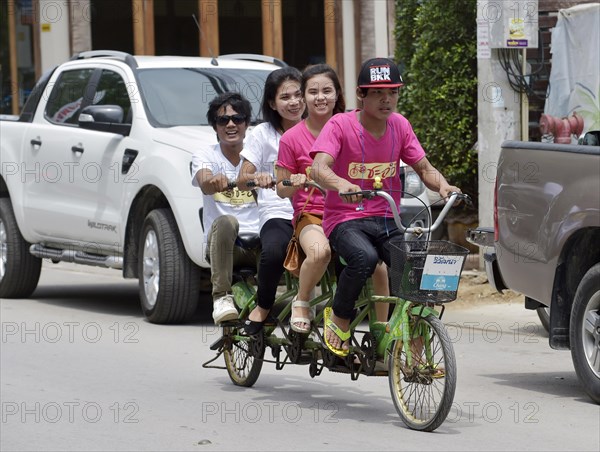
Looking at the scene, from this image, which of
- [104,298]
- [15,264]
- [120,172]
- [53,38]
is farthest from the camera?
[53,38]

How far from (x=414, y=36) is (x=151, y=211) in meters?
4.69

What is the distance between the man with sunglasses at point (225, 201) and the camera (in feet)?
27.5

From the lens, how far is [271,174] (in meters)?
8.28

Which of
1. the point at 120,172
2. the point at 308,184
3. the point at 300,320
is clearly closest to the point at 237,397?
the point at 300,320

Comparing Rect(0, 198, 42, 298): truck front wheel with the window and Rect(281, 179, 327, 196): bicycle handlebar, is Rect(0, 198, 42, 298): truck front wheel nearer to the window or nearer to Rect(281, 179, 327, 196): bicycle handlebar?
the window

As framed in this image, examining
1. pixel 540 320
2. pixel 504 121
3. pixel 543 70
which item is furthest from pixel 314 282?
pixel 543 70

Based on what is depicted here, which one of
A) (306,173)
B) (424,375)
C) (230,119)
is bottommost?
(424,375)

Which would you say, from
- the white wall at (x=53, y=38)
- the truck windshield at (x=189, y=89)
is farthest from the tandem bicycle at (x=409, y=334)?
the white wall at (x=53, y=38)

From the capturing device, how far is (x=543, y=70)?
45.8 feet

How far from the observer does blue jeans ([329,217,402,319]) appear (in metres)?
7.16

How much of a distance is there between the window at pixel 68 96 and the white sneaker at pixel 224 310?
4404 mm

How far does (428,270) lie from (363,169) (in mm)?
836

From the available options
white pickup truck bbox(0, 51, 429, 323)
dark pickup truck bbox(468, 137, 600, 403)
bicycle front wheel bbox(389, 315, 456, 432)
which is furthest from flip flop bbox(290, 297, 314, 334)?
white pickup truck bbox(0, 51, 429, 323)

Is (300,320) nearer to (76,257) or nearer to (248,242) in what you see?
(248,242)
